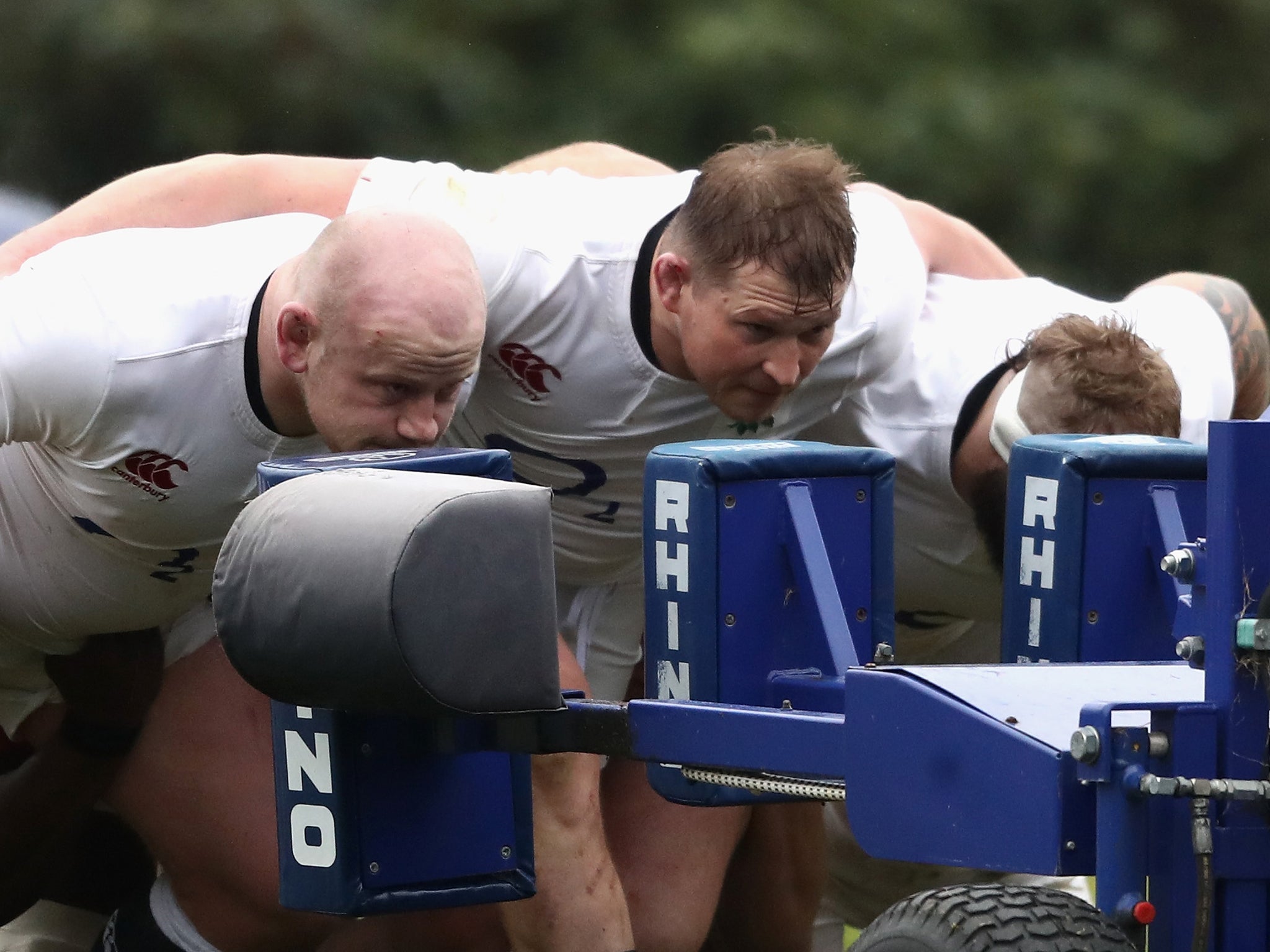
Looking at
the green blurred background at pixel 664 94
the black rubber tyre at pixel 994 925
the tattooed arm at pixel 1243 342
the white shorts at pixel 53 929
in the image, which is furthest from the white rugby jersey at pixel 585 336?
the green blurred background at pixel 664 94

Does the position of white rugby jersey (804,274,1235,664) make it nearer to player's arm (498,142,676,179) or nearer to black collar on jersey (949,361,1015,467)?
black collar on jersey (949,361,1015,467)

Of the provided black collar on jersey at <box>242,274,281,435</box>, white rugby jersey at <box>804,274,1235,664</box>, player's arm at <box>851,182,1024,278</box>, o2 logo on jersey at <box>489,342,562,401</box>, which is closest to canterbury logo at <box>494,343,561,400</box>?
o2 logo on jersey at <box>489,342,562,401</box>

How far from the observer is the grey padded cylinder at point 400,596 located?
1.88 metres

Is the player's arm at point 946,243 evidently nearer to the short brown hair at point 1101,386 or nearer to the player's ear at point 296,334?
the short brown hair at point 1101,386

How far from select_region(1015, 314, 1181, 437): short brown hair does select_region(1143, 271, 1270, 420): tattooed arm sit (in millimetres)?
695

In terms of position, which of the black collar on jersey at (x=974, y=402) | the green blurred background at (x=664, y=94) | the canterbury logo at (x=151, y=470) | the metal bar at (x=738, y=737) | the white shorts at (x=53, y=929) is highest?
the green blurred background at (x=664, y=94)

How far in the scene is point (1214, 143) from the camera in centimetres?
968

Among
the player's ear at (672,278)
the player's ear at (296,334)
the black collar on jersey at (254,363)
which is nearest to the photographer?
the player's ear at (296,334)

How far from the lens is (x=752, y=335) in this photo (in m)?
2.65

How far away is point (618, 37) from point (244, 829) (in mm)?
6567

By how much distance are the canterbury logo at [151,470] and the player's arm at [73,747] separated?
56cm

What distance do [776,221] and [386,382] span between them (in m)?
0.60

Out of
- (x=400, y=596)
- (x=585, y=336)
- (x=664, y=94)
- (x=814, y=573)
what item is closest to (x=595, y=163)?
(x=585, y=336)

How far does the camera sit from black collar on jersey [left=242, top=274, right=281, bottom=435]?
2.58 metres
